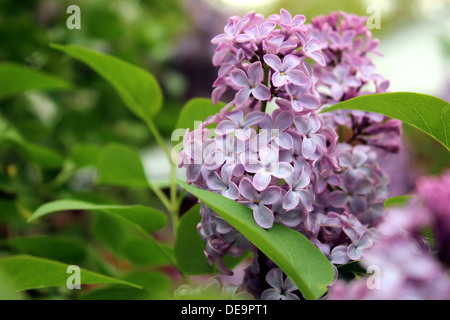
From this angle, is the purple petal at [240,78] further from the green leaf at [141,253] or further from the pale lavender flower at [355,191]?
the green leaf at [141,253]

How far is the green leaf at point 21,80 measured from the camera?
0.63 metres

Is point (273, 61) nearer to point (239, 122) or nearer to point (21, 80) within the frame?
point (239, 122)

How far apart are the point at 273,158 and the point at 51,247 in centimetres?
36

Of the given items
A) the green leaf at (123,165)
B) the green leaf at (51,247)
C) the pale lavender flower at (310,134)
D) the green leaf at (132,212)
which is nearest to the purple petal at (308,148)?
the pale lavender flower at (310,134)

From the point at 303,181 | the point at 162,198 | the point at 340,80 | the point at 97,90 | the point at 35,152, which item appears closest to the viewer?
the point at 303,181

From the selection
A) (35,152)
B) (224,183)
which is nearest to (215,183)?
(224,183)

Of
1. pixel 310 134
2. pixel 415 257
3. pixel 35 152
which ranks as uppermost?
pixel 35 152

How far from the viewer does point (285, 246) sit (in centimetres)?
32

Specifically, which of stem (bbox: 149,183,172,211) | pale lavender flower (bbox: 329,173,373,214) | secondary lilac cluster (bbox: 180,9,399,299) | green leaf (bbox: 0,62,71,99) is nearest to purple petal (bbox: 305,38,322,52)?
secondary lilac cluster (bbox: 180,9,399,299)

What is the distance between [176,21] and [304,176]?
130 cm

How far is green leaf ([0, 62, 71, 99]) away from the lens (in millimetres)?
627

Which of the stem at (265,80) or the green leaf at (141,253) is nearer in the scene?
the stem at (265,80)

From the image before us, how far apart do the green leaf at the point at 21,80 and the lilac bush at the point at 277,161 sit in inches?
12.5
